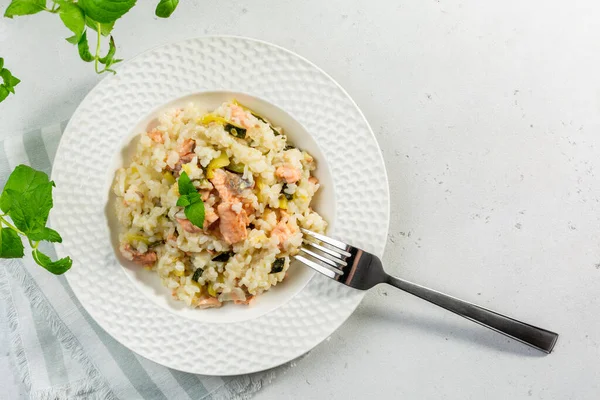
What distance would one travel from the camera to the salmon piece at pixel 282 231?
2535mm

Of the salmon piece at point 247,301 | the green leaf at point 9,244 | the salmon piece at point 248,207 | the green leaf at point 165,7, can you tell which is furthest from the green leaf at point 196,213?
the green leaf at point 165,7

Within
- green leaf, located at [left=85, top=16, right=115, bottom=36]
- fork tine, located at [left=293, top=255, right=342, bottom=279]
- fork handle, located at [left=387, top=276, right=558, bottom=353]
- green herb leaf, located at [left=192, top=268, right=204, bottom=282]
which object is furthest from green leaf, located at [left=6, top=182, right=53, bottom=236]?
fork handle, located at [left=387, top=276, right=558, bottom=353]

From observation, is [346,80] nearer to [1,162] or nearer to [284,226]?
[284,226]

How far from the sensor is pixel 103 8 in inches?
74.4

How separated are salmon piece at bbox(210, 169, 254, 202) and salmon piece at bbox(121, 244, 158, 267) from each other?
437 mm

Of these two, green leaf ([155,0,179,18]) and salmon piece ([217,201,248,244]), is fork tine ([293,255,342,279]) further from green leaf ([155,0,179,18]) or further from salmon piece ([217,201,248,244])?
green leaf ([155,0,179,18])

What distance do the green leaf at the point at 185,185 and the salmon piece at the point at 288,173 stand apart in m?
0.38

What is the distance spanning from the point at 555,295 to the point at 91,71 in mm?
2447

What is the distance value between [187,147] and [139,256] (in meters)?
0.52

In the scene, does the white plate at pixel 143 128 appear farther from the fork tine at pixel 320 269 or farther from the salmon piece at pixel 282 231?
the salmon piece at pixel 282 231

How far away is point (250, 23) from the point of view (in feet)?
9.50

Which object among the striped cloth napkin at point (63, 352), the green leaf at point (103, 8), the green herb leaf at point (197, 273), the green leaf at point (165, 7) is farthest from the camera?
the striped cloth napkin at point (63, 352)

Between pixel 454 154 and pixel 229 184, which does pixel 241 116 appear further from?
pixel 454 154

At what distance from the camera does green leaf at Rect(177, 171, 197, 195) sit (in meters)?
2.35
